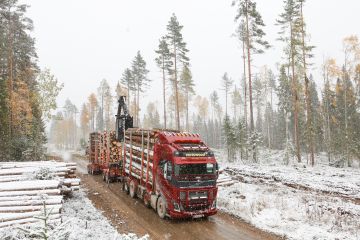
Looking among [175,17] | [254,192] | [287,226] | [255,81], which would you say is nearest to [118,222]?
[287,226]

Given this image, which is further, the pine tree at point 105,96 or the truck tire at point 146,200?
the pine tree at point 105,96

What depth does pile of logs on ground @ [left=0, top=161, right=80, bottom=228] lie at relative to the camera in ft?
35.9

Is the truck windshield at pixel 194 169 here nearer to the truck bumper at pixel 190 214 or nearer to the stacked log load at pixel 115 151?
the truck bumper at pixel 190 214

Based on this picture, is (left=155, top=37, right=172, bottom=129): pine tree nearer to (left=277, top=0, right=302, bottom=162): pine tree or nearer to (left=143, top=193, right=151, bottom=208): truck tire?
(left=277, top=0, right=302, bottom=162): pine tree

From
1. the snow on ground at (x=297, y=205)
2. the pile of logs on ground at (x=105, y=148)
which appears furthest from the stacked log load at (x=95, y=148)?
the snow on ground at (x=297, y=205)

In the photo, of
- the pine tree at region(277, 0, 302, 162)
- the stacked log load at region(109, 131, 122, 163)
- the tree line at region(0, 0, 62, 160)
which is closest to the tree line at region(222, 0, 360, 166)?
the pine tree at region(277, 0, 302, 162)

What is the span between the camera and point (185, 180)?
13328 mm

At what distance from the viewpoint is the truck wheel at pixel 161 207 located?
13.9m

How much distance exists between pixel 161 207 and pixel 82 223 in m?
3.47

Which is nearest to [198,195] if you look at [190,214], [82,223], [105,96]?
[190,214]

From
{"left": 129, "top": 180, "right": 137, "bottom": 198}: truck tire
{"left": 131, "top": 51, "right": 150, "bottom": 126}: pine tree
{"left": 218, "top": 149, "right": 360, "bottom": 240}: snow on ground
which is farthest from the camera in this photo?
{"left": 131, "top": 51, "right": 150, "bottom": 126}: pine tree

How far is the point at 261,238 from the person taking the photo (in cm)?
1152

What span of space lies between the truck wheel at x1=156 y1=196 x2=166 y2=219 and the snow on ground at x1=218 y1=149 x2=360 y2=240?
3319mm

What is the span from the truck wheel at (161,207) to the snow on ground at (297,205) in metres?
3.32
